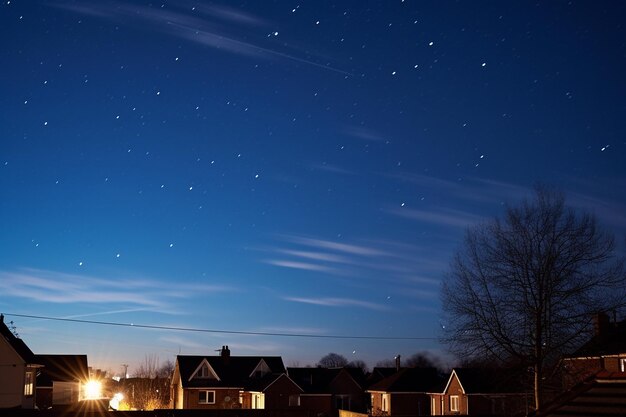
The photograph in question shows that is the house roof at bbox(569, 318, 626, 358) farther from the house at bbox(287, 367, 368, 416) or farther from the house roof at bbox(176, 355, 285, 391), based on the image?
the house roof at bbox(176, 355, 285, 391)

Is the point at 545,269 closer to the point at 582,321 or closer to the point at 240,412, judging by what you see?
the point at 582,321

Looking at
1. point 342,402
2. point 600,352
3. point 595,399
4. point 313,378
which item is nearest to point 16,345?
point 313,378

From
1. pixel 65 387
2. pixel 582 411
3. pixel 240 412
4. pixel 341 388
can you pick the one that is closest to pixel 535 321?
pixel 240 412

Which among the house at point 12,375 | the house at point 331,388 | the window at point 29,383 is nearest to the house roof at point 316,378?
the house at point 331,388

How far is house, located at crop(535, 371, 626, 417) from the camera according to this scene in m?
5.44

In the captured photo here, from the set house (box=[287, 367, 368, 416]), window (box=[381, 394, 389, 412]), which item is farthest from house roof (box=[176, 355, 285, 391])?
window (box=[381, 394, 389, 412])

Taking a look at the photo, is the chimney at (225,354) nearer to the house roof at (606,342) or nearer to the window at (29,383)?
the window at (29,383)

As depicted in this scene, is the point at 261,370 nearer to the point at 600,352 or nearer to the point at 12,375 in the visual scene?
the point at 12,375

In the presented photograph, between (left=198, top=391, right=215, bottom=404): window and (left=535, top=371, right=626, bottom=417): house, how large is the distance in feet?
228

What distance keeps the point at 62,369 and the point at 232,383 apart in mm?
17216

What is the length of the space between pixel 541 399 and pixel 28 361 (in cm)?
3881

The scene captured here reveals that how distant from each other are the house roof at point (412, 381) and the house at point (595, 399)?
64026 mm

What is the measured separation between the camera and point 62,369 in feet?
228

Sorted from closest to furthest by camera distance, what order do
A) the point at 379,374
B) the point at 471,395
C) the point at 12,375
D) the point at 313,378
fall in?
the point at 12,375 → the point at 471,395 → the point at 313,378 → the point at 379,374
